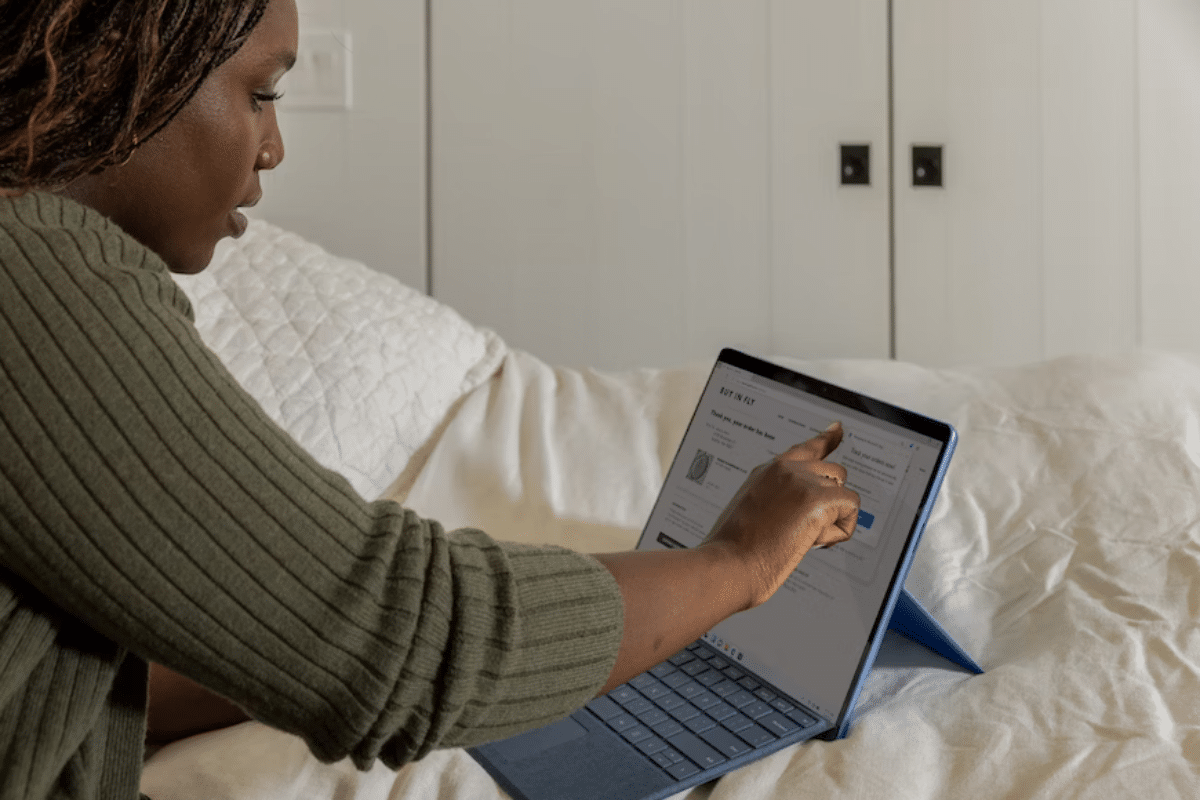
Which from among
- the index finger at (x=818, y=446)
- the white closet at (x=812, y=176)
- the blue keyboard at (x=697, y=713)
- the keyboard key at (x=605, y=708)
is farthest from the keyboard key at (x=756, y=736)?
the white closet at (x=812, y=176)

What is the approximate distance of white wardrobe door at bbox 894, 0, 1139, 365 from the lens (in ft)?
6.09

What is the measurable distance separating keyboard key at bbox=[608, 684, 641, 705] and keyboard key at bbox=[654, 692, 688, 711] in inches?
0.8

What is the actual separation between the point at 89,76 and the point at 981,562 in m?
0.87

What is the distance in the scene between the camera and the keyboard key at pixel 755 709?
35.7 inches

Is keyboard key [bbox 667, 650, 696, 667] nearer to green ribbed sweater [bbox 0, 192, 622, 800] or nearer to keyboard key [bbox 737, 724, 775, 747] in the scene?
keyboard key [bbox 737, 724, 775, 747]

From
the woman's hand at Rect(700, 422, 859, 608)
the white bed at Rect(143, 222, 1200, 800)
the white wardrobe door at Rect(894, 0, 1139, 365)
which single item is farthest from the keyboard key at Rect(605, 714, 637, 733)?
the white wardrobe door at Rect(894, 0, 1139, 365)

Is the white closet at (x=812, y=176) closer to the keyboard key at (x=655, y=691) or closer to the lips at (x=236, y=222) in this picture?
the keyboard key at (x=655, y=691)

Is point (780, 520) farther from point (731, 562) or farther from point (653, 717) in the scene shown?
point (653, 717)

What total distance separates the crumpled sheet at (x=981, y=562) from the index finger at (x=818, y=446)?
0.65 feet

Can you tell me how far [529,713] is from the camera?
2.02 ft

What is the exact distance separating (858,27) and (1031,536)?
1.03 metres

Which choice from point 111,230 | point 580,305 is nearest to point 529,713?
point 111,230

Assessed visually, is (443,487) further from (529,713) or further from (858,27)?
(858,27)

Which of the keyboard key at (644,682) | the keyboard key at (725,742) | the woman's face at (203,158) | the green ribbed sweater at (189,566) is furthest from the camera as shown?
the keyboard key at (644,682)
